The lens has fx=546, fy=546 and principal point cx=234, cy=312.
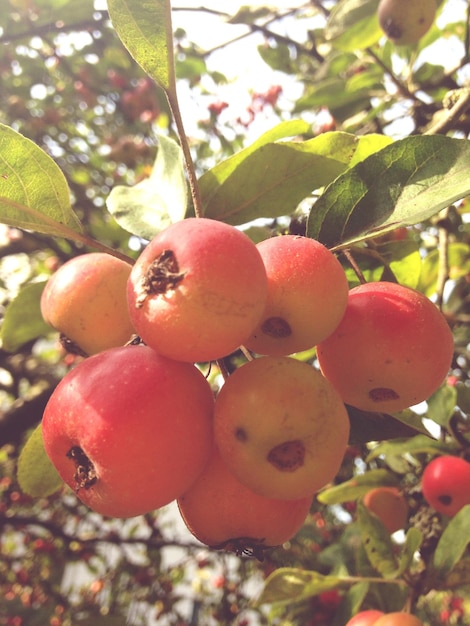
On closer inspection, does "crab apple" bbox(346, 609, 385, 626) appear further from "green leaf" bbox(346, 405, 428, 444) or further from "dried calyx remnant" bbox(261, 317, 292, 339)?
"dried calyx remnant" bbox(261, 317, 292, 339)

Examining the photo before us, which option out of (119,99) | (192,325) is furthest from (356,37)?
(119,99)

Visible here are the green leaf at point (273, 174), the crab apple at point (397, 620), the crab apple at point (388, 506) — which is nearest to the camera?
the green leaf at point (273, 174)

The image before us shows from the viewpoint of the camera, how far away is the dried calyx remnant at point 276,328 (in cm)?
74

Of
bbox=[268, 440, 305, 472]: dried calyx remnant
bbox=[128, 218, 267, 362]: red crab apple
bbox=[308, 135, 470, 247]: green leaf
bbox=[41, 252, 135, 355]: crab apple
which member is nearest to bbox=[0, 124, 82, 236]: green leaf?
bbox=[41, 252, 135, 355]: crab apple

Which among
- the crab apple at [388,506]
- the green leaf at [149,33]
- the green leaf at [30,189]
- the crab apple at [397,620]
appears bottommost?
the crab apple at [388,506]

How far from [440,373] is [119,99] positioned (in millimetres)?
4797

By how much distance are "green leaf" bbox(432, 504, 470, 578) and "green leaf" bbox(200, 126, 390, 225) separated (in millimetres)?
963

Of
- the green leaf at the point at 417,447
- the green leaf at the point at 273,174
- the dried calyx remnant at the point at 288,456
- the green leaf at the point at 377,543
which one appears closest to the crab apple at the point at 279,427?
the dried calyx remnant at the point at 288,456

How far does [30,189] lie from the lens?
0.87 metres

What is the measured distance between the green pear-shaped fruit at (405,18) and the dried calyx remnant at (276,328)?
5.17 feet

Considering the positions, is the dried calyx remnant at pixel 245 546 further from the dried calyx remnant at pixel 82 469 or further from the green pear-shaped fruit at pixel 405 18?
the green pear-shaped fruit at pixel 405 18

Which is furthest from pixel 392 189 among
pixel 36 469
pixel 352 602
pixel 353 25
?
pixel 353 25

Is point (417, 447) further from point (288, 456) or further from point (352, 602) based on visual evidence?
point (288, 456)

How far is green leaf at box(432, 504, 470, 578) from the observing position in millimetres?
1418
